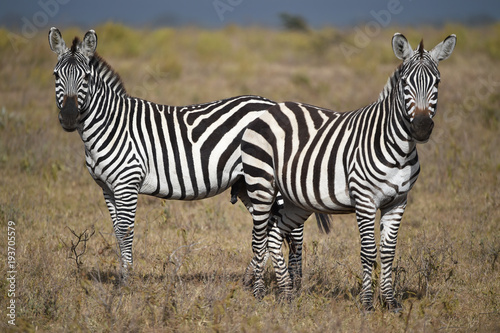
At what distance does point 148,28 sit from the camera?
99.7 ft

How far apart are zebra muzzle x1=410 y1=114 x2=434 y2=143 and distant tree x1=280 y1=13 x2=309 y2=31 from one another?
30161mm

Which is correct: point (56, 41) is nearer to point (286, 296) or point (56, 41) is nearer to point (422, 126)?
point (286, 296)

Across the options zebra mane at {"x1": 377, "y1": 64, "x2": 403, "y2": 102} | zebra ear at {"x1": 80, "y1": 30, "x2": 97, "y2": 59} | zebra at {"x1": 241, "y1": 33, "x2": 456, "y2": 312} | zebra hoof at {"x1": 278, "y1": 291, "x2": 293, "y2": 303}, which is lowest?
zebra hoof at {"x1": 278, "y1": 291, "x2": 293, "y2": 303}

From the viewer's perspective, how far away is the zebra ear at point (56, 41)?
223 inches

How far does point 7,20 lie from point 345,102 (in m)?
16.9

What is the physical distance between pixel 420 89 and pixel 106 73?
3.42m

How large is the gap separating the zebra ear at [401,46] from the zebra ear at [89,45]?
3044 mm

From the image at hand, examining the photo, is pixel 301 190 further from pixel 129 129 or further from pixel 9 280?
pixel 9 280

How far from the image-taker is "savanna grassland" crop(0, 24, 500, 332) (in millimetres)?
4855

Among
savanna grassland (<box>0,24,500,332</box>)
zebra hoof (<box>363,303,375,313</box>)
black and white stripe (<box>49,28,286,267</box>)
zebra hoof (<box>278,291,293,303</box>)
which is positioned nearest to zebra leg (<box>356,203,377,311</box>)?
zebra hoof (<box>363,303,375,313</box>)

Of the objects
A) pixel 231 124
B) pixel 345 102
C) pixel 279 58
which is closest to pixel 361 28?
pixel 279 58

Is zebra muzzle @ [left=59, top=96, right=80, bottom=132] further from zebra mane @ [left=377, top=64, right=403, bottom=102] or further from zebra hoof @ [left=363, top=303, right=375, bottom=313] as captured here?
zebra hoof @ [left=363, top=303, right=375, bottom=313]

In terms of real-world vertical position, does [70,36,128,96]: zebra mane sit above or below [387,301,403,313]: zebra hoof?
above

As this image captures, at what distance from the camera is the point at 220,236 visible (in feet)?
25.1
